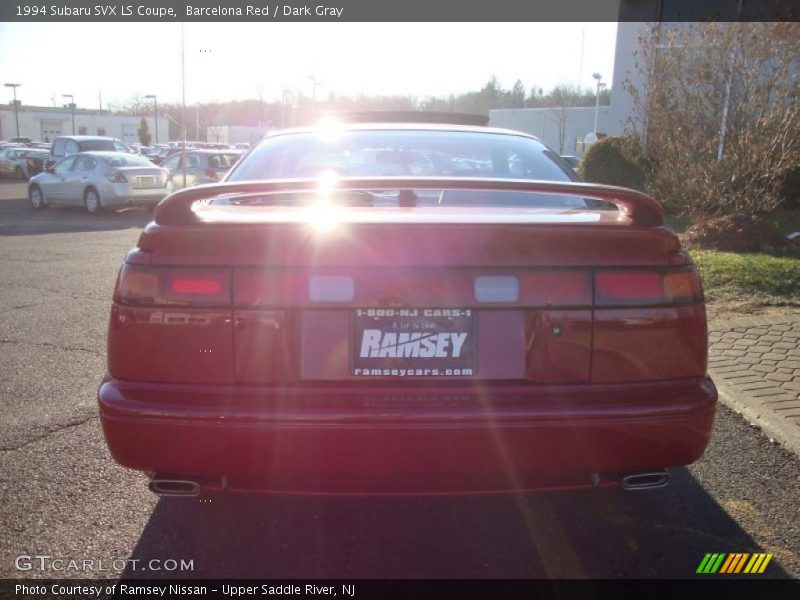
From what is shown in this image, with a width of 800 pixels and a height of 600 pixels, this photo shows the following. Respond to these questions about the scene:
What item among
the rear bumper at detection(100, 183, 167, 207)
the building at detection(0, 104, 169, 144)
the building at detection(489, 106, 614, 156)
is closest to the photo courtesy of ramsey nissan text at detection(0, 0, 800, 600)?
the rear bumper at detection(100, 183, 167, 207)

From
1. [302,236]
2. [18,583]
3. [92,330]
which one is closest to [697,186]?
[92,330]

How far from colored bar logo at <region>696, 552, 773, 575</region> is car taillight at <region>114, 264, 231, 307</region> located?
1.97m

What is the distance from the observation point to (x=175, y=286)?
7.12 ft

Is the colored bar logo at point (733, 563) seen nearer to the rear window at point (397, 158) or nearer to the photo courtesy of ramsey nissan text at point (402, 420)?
the photo courtesy of ramsey nissan text at point (402, 420)

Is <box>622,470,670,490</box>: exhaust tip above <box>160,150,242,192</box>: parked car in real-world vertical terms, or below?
below

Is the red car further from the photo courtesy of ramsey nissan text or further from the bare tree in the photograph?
the bare tree

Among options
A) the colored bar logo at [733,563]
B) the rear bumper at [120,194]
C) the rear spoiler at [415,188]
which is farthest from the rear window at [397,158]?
the rear bumper at [120,194]

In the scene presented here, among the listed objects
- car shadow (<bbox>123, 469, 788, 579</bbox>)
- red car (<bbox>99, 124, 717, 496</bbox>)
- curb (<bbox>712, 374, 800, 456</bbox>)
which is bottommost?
car shadow (<bbox>123, 469, 788, 579</bbox>)

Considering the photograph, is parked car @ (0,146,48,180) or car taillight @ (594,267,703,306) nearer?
car taillight @ (594,267,703,306)

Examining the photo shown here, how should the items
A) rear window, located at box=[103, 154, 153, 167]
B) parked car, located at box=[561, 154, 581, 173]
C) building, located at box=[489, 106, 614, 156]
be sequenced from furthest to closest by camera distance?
1. building, located at box=[489, 106, 614, 156]
2. rear window, located at box=[103, 154, 153, 167]
3. parked car, located at box=[561, 154, 581, 173]

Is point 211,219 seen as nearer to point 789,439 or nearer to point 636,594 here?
point 636,594

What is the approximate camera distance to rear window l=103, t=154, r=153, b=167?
626 inches

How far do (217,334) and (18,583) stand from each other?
113cm

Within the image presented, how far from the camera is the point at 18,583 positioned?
2.30 meters
